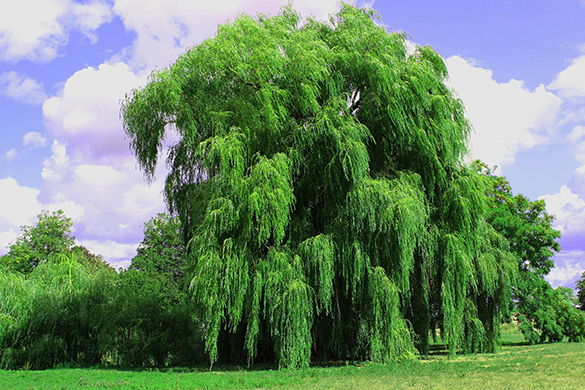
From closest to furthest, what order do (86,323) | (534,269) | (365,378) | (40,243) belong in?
1. (365,378)
2. (86,323)
3. (534,269)
4. (40,243)

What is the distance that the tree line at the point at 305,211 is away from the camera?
14.0 metres

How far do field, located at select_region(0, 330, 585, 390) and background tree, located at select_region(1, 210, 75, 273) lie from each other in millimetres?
25806

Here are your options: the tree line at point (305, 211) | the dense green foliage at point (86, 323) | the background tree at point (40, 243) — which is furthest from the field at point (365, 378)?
the background tree at point (40, 243)

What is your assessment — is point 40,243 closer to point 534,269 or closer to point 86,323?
point 86,323

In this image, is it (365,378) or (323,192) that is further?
(323,192)

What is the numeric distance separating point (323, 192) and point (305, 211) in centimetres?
90

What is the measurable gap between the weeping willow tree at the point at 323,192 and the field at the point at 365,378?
1.00m

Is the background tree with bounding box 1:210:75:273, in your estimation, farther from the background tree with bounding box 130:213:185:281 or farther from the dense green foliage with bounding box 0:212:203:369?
the dense green foliage with bounding box 0:212:203:369

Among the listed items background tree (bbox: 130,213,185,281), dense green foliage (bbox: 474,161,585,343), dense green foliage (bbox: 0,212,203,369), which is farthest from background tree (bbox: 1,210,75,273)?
dense green foliage (bbox: 474,161,585,343)

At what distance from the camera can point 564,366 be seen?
1235 cm

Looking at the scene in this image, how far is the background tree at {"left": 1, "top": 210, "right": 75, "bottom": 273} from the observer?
1500 inches

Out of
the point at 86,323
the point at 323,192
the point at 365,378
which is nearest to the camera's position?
the point at 365,378

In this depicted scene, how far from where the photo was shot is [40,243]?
4009 cm

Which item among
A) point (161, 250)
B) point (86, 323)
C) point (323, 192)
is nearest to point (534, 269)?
point (323, 192)
